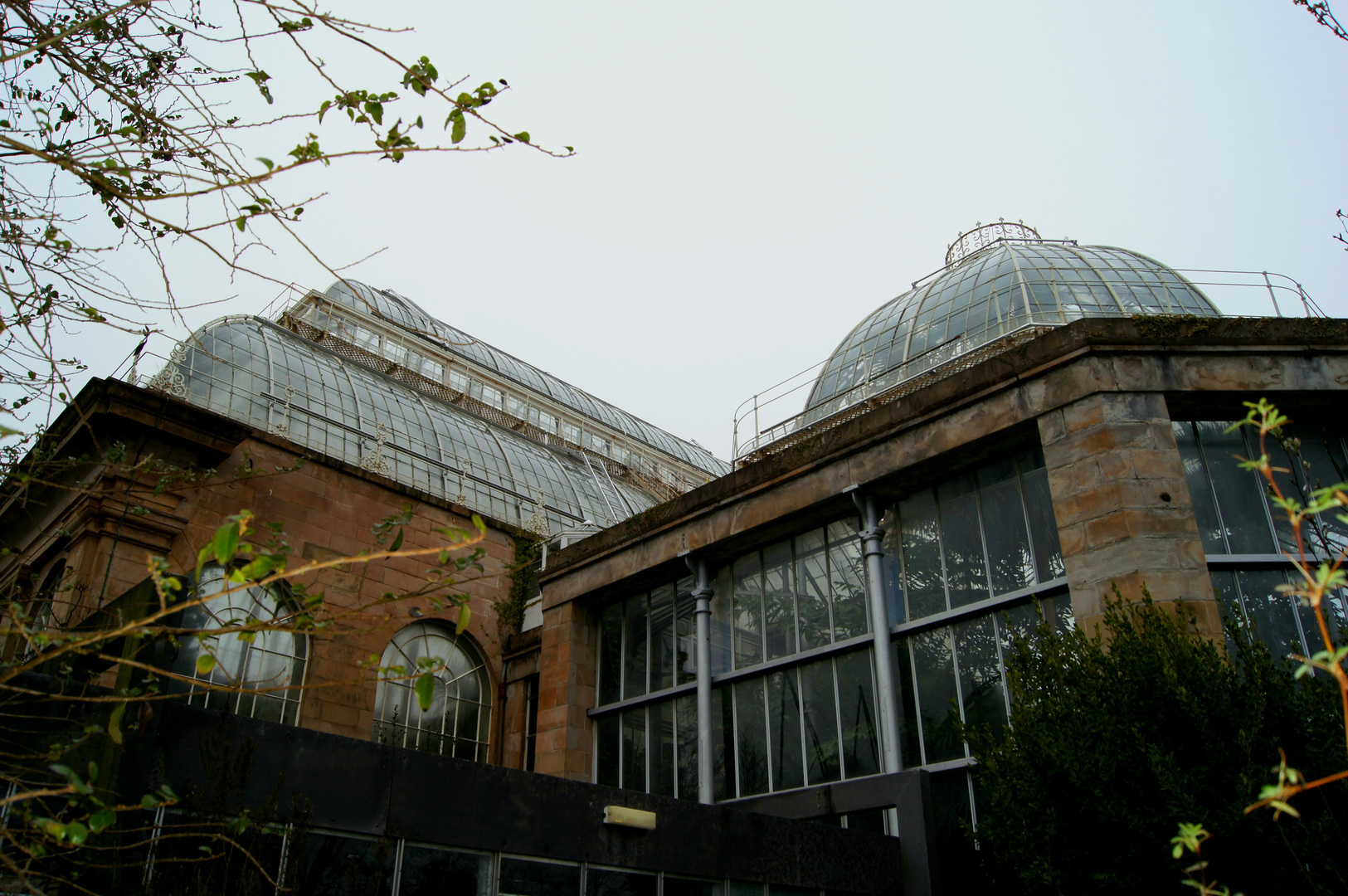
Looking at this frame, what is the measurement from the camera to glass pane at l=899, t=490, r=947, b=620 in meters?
12.5

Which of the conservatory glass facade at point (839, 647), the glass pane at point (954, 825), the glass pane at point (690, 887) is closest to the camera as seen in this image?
the glass pane at point (690, 887)

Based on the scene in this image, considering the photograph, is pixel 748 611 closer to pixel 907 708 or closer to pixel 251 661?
pixel 907 708

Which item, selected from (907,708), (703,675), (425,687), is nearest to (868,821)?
(907,708)

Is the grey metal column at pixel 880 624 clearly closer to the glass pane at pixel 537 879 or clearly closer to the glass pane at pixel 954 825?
the glass pane at pixel 954 825

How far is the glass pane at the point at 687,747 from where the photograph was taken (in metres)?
14.3

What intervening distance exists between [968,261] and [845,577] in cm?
1168

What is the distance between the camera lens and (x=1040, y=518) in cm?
1178

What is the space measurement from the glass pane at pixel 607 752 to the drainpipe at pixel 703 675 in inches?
73.3

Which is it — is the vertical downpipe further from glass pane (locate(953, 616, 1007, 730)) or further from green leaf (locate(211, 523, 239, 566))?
green leaf (locate(211, 523, 239, 566))

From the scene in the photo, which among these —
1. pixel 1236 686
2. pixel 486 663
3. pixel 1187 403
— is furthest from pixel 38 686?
pixel 486 663

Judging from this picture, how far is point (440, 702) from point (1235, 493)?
1458 centimetres

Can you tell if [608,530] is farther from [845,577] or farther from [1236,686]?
[1236,686]

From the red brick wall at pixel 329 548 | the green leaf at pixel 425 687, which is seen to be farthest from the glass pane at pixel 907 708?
the green leaf at pixel 425 687

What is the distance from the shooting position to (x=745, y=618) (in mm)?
14555
